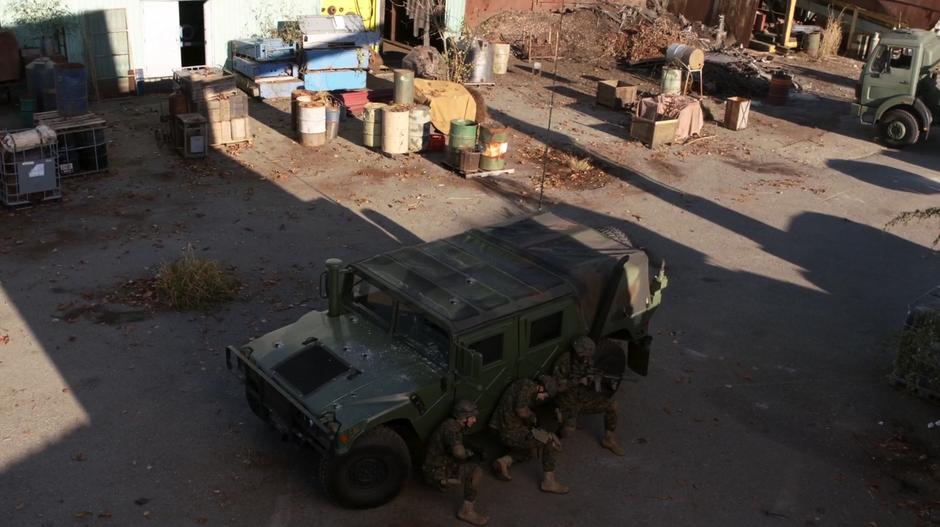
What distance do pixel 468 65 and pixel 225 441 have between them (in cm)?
1624

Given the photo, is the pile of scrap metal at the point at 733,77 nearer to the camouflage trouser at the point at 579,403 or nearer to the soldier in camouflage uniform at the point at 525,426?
the camouflage trouser at the point at 579,403

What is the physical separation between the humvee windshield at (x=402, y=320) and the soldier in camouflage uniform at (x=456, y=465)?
21.4 inches

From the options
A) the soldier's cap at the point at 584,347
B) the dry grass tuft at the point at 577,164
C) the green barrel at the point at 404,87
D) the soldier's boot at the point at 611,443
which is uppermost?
the green barrel at the point at 404,87

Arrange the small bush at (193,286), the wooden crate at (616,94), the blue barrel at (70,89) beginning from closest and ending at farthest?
the small bush at (193,286)
the blue barrel at (70,89)
the wooden crate at (616,94)

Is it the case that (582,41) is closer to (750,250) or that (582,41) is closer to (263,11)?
(263,11)

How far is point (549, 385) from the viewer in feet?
28.6

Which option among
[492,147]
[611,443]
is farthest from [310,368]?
[492,147]

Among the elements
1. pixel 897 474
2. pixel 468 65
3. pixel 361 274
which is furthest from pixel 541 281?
pixel 468 65

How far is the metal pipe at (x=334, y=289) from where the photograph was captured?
366 inches

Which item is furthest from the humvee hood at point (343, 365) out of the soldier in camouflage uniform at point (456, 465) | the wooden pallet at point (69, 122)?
the wooden pallet at point (69, 122)

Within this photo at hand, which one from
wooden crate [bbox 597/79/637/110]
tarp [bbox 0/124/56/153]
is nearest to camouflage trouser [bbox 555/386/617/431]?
tarp [bbox 0/124/56/153]

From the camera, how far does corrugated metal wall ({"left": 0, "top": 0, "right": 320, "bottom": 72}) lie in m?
19.9

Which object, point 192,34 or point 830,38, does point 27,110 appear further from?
point 830,38

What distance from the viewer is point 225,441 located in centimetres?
917
